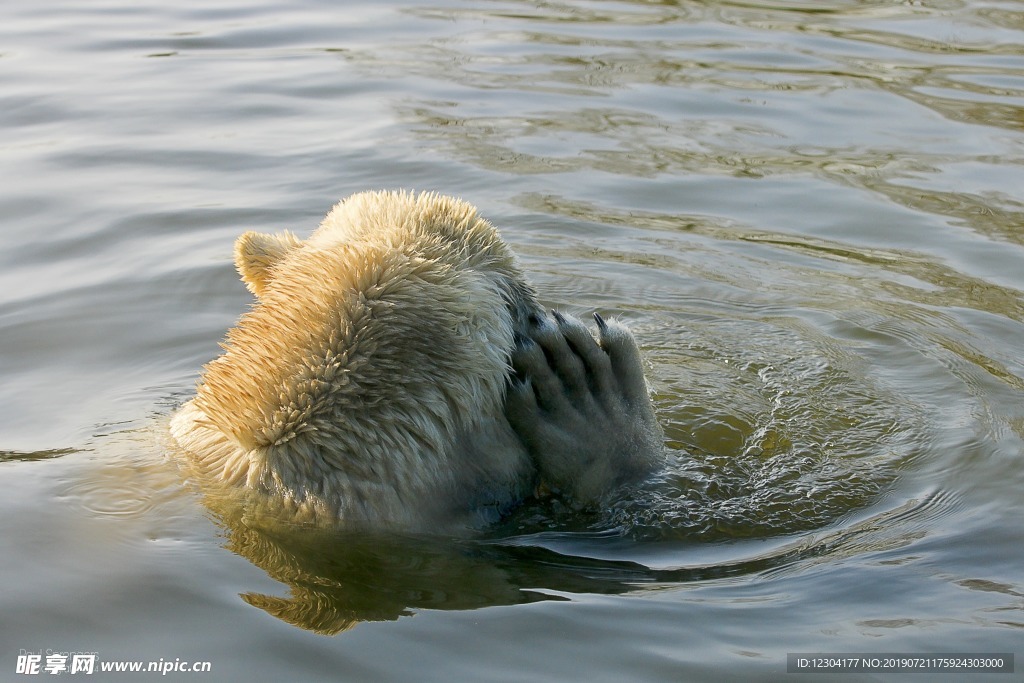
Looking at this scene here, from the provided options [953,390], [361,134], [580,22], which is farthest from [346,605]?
[580,22]

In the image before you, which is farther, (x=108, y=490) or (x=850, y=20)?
(x=850, y=20)

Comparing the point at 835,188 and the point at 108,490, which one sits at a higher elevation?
the point at 835,188

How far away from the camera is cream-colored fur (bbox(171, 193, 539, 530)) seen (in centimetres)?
312

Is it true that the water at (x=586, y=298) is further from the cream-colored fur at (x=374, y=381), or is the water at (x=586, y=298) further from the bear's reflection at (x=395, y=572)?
the cream-colored fur at (x=374, y=381)

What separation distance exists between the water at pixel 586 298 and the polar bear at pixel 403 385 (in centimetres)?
16

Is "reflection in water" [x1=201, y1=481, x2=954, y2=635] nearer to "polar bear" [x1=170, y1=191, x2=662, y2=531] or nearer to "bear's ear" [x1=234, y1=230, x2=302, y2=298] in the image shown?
"polar bear" [x1=170, y1=191, x2=662, y2=531]

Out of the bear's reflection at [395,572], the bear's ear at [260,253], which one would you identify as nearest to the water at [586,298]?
the bear's reflection at [395,572]

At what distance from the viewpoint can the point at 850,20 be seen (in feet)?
35.0

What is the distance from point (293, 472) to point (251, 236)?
0.78 m

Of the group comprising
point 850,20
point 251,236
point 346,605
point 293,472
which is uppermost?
point 850,20

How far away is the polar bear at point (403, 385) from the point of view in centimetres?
312

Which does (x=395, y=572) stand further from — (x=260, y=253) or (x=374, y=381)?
(x=260, y=253)

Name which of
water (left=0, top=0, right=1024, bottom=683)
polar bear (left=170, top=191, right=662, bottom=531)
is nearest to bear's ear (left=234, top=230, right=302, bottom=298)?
polar bear (left=170, top=191, right=662, bottom=531)

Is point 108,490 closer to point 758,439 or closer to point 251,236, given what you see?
point 251,236
